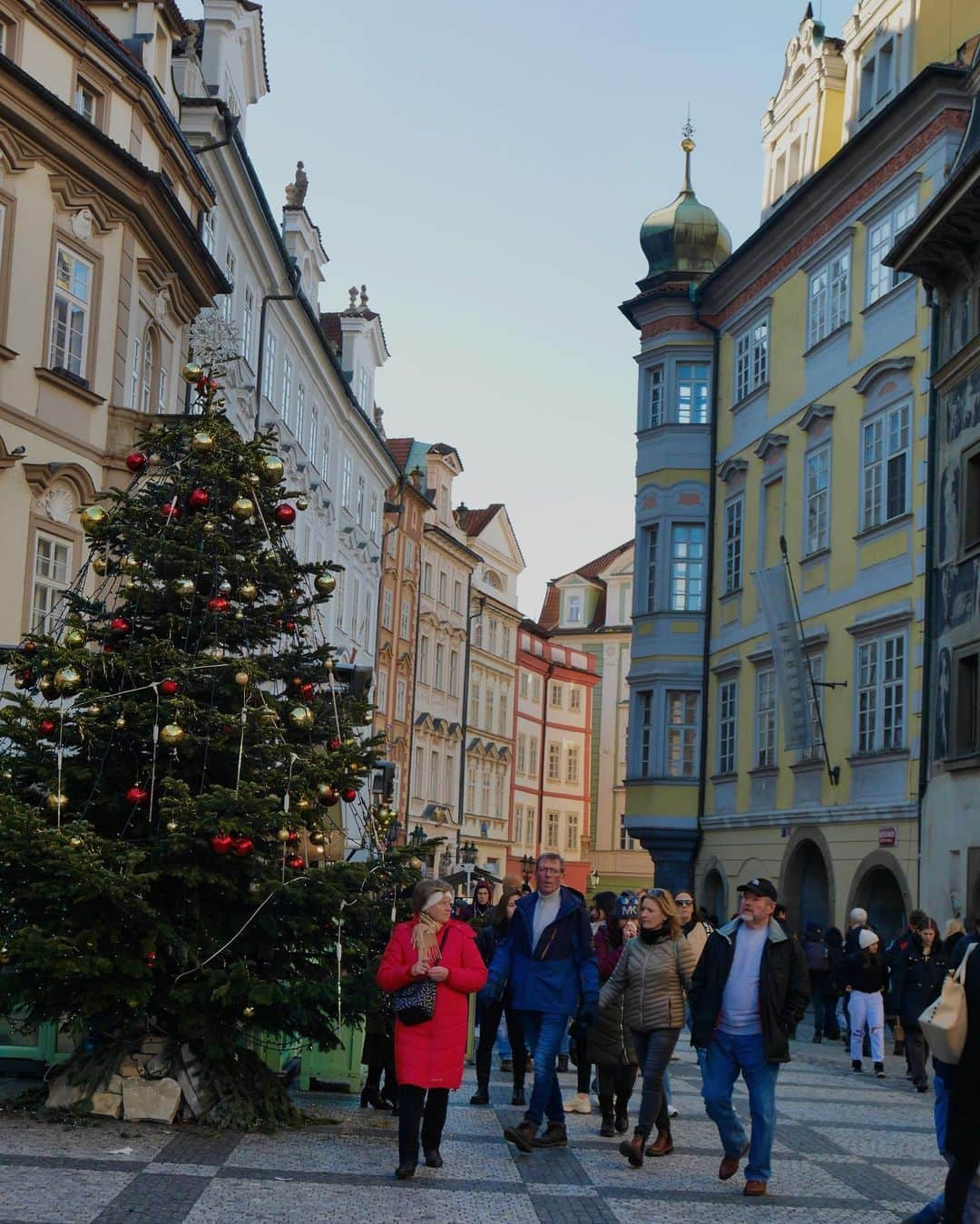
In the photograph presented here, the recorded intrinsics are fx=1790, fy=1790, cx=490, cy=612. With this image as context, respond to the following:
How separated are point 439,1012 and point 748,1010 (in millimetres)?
1876

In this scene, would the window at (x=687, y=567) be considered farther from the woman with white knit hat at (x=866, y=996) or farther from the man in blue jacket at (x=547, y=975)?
the man in blue jacket at (x=547, y=975)

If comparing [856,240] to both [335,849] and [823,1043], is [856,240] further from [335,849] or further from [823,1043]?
[335,849]

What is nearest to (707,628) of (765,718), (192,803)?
(765,718)

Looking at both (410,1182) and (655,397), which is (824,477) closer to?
(655,397)

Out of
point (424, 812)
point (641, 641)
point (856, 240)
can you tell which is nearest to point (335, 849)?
point (856, 240)

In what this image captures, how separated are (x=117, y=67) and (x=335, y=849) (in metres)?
13.2

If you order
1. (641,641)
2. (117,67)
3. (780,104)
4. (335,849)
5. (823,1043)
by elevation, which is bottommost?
(823,1043)

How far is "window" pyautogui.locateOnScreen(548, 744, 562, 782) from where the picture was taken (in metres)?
88.5

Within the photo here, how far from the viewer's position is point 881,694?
28.7m

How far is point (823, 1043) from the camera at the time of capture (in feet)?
81.0

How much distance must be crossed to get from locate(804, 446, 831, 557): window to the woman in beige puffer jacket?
2058 centimetres

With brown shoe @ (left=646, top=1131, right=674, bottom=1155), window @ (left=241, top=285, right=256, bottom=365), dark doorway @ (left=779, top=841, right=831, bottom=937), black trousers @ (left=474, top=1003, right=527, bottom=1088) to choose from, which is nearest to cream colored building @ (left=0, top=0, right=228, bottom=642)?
black trousers @ (left=474, top=1003, right=527, bottom=1088)

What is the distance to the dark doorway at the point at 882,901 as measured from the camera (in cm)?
2880

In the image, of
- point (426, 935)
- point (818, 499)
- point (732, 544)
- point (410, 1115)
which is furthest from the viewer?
point (732, 544)
